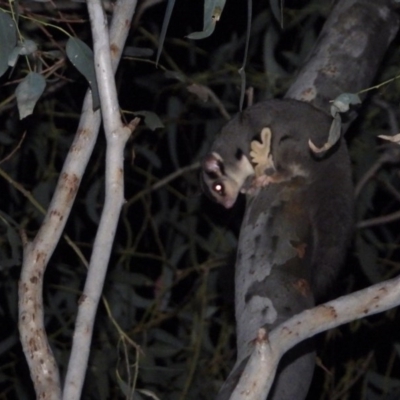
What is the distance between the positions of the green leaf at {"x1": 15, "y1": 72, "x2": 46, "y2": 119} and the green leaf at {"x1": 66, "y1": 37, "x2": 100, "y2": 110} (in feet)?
0.42

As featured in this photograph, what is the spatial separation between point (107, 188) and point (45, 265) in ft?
0.67

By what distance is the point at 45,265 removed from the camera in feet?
7.00

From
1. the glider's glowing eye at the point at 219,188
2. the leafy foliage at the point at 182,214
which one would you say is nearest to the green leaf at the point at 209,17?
the leafy foliage at the point at 182,214

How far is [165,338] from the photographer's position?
Result: 4.27m

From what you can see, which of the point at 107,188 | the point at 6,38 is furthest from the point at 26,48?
the point at 107,188

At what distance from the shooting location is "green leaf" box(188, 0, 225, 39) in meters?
1.93

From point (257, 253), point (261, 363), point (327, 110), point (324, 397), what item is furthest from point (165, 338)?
point (261, 363)

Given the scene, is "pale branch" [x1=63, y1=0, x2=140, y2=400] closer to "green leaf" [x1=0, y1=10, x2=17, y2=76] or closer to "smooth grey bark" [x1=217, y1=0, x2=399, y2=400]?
"green leaf" [x1=0, y1=10, x2=17, y2=76]

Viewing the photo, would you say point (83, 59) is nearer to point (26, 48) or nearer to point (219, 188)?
point (26, 48)

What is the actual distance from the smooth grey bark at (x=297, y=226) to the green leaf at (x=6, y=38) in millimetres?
721

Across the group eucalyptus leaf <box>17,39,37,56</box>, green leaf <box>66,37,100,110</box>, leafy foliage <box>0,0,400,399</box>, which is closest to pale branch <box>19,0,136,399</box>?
green leaf <box>66,37,100,110</box>

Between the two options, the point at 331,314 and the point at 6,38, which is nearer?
the point at 331,314

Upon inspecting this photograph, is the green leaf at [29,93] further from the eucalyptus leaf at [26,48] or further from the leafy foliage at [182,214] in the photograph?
the leafy foliage at [182,214]

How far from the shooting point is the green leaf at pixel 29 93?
213cm
